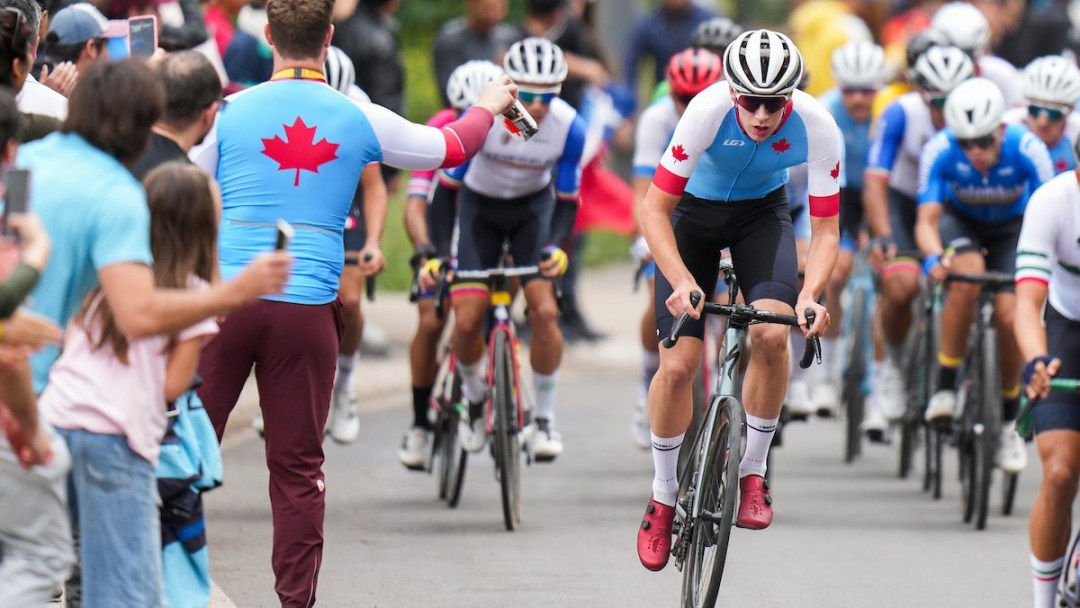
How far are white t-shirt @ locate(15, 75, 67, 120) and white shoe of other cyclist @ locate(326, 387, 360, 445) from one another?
3785mm

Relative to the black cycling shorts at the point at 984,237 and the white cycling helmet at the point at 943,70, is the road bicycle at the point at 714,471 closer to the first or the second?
the black cycling shorts at the point at 984,237

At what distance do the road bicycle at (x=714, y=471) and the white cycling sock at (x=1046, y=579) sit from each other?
1.13 metres

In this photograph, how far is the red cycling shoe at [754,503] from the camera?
302 inches

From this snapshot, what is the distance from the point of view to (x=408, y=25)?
118 feet

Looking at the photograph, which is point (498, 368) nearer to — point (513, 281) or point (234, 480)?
point (513, 281)

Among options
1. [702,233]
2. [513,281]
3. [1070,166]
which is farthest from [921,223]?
[702,233]

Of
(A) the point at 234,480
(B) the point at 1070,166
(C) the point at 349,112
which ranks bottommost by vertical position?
(A) the point at 234,480

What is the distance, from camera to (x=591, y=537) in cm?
975

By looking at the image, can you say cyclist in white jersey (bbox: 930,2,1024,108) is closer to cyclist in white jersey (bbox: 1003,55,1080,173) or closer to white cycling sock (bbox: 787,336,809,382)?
cyclist in white jersey (bbox: 1003,55,1080,173)

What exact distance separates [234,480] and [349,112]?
14.9 ft

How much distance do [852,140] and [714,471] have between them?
6.24 meters

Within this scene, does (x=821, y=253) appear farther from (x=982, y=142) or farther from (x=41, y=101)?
(x=982, y=142)

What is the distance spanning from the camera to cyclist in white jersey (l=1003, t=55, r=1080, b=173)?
1096 cm

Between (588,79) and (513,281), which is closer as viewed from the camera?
(513,281)
